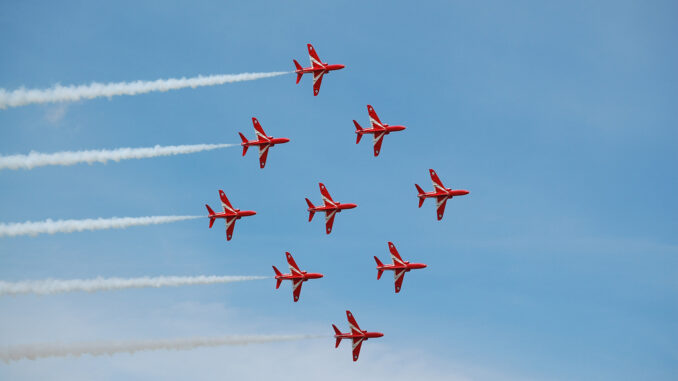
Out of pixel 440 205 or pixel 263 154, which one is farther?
pixel 440 205

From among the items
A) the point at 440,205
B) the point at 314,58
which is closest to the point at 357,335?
the point at 440,205

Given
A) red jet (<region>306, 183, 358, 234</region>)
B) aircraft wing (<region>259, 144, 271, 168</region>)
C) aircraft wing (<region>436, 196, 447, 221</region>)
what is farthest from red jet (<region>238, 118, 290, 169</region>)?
aircraft wing (<region>436, 196, 447, 221</region>)

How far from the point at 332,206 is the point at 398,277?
15.0 meters

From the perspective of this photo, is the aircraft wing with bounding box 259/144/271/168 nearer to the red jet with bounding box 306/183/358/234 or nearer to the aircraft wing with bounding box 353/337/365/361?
the red jet with bounding box 306/183/358/234

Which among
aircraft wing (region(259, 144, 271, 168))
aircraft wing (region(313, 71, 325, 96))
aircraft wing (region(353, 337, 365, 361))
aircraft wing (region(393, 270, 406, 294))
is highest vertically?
aircraft wing (region(313, 71, 325, 96))

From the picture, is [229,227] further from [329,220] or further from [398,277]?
[398,277]

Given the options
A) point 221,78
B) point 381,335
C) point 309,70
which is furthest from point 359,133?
point 381,335

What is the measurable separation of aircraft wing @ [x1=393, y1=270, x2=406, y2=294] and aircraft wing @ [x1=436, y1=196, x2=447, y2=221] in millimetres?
10459

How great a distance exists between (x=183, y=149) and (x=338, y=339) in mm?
35811

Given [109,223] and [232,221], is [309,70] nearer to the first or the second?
[232,221]

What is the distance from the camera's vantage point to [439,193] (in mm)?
143000

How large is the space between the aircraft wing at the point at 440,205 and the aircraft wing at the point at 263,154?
2682cm

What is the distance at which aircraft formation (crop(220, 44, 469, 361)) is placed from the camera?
140 m

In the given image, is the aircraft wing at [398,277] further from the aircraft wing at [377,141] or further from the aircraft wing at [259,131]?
the aircraft wing at [259,131]
